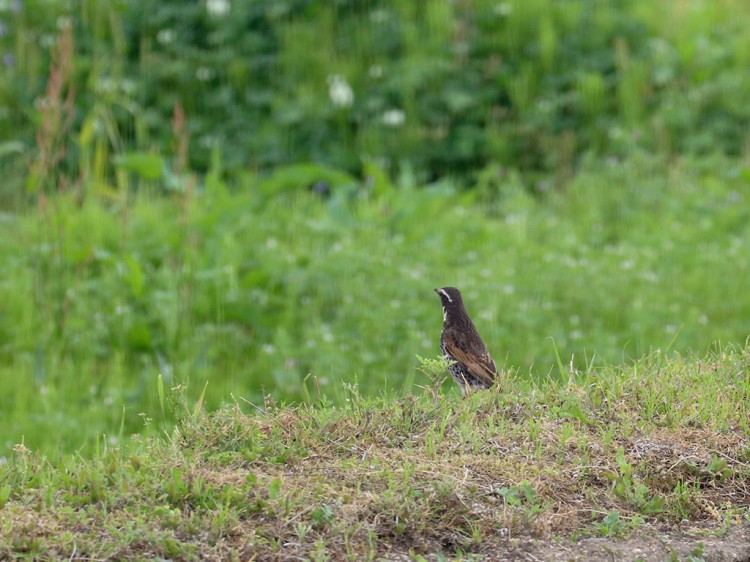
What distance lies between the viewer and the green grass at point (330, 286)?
253 inches

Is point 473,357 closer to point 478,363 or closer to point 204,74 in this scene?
point 478,363

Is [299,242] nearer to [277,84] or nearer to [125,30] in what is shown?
[277,84]

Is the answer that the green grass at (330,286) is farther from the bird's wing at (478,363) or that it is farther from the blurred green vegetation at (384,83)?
the blurred green vegetation at (384,83)


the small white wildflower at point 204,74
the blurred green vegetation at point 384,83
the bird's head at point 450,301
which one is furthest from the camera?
the small white wildflower at point 204,74

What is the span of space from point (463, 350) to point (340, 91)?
501cm

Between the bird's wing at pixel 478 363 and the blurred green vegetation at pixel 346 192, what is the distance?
30cm

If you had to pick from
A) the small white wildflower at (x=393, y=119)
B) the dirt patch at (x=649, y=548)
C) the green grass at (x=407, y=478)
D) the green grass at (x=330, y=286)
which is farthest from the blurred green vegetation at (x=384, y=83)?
the dirt patch at (x=649, y=548)

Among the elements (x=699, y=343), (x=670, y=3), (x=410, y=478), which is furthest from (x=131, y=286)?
(x=670, y=3)

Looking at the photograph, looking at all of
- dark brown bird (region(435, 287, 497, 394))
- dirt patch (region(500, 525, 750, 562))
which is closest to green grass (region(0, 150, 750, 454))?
dark brown bird (region(435, 287, 497, 394))

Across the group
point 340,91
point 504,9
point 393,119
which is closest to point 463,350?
point 393,119

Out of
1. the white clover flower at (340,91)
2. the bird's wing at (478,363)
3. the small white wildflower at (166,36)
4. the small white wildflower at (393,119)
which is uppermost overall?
the small white wildflower at (166,36)

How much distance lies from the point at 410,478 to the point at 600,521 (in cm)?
62

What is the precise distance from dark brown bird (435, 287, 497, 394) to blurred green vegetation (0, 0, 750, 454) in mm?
308

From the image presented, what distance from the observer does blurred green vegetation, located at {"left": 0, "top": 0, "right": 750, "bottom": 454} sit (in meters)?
6.73
